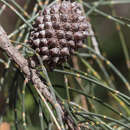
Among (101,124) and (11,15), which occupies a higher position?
(11,15)

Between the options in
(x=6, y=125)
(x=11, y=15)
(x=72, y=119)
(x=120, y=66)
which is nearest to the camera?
(x=72, y=119)

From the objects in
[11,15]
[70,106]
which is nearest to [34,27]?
[70,106]

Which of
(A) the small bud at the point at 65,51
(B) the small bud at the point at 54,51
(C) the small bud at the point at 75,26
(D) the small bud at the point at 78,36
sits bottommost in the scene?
(A) the small bud at the point at 65,51

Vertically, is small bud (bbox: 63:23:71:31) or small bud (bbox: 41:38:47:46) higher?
small bud (bbox: 63:23:71:31)

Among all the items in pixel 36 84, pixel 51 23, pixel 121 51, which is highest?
pixel 51 23

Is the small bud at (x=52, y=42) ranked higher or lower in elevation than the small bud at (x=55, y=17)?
lower

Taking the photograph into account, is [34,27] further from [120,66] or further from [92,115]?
[120,66]

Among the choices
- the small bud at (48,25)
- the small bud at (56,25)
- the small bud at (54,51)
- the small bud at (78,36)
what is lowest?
the small bud at (54,51)

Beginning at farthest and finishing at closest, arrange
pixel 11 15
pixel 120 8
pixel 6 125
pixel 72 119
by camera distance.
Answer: pixel 120 8 → pixel 11 15 → pixel 6 125 → pixel 72 119
